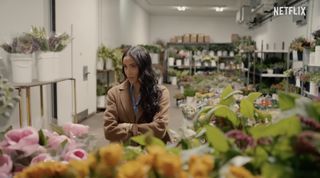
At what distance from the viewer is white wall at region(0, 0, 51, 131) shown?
3424mm

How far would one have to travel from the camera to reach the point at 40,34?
139 inches

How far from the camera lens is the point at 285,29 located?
955cm

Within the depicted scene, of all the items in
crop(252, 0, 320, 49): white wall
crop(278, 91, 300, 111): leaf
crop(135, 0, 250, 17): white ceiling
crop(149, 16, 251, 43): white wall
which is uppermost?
crop(135, 0, 250, 17): white ceiling

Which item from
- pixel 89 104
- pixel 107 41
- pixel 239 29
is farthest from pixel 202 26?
pixel 89 104

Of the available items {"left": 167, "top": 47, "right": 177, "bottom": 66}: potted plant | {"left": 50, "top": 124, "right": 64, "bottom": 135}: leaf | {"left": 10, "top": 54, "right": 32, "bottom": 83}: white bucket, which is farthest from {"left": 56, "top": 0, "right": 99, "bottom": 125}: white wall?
{"left": 167, "top": 47, "right": 177, "bottom": 66}: potted plant

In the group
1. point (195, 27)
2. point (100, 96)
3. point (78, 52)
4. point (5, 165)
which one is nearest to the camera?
point (5, 165)

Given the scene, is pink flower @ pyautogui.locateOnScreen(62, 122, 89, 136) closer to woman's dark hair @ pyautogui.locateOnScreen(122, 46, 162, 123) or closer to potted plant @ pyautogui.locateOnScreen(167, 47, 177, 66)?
woman's dark hair @ pyautogui.locateOnScreen(122, 46, 162, 123)

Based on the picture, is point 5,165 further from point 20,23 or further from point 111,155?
point 20,23

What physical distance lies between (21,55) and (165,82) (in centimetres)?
1237

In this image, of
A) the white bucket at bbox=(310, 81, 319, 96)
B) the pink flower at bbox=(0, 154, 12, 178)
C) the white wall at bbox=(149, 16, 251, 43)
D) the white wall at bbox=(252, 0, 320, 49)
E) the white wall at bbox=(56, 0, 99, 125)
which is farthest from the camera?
the white wall at bbox=(149, 16, 251, 43)

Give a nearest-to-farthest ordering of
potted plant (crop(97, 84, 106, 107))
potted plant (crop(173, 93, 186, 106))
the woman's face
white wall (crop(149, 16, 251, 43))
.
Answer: the woman's face, potted plant (crop(97, 84, 106, 107)), potted plant (crop(173, 93, 186, 106)), white wall (crop(149, 16, 251, 43))

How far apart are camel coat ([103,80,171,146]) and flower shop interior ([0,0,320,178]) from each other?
66mm

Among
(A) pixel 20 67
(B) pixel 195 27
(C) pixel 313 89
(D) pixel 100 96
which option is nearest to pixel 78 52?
(D) pixel 100 96

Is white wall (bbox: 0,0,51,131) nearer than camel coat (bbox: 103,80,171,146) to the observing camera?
No
